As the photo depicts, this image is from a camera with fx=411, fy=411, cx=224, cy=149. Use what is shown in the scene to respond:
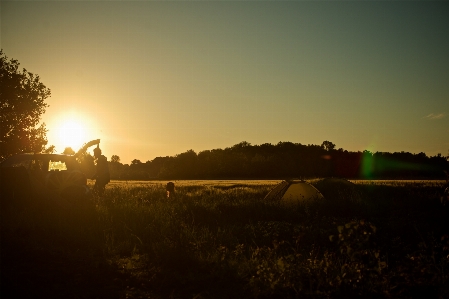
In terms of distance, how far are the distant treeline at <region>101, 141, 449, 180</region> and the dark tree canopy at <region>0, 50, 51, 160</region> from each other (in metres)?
49.8

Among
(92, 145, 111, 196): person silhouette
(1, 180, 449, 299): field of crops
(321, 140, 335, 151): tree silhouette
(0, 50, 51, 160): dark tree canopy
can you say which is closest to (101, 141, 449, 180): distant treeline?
(321, 140, 335, 151): tree silhouette

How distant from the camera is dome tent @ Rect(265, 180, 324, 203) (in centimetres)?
2225

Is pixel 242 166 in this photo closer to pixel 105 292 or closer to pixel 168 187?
pixel 168 187

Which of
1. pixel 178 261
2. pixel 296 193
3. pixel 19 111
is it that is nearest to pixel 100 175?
pixel 178 261

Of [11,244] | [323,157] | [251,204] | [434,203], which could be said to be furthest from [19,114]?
[323,157]

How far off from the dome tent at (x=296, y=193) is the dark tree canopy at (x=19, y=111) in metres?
23.8

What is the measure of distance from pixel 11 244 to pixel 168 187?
14046mm

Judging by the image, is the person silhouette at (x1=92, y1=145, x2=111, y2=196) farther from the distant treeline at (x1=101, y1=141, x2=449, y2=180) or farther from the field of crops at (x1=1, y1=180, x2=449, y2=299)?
the distant treeline at (x1=101, y1=141, x2=449, y2=180)

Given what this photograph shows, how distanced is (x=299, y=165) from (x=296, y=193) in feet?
253

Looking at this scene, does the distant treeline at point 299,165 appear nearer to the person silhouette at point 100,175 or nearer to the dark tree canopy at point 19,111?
the dark tree canopy at point 19,111

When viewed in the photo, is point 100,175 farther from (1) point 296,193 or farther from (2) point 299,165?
(2) point 299,165

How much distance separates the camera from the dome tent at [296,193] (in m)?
22.2

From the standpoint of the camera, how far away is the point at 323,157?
104688 mm

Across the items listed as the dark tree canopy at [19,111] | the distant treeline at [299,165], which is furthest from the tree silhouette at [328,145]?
the dark tree canopy at [19,111]
